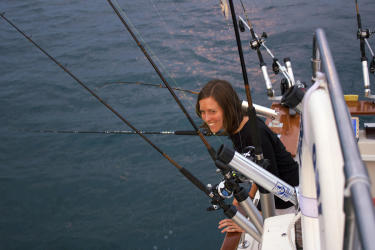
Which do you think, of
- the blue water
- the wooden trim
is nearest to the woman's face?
the wooden trim

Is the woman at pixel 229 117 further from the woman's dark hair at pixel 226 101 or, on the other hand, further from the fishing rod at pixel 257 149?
the fishing rod at pixel 257 149

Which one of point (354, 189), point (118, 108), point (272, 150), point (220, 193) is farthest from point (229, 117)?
point (118, 108)

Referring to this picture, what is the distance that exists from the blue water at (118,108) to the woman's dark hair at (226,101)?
3154 millimetres

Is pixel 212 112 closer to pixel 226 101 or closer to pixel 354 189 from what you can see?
pixel 226 101

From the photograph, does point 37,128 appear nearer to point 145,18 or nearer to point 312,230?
point 145,18

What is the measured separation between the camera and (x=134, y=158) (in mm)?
6320

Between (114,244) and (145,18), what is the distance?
813cm

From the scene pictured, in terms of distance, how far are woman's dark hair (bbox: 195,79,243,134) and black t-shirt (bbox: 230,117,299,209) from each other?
0.16ft

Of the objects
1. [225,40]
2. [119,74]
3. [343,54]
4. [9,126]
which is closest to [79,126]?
[9,126]

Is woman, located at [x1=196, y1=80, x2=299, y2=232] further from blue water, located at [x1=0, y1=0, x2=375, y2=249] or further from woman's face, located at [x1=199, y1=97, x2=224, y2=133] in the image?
blue water, located at [x1=0, y1=0, x2=375, y2=249]

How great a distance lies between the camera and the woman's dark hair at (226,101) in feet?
6.20

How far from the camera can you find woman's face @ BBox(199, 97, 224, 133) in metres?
1.89

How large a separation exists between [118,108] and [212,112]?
5.70 m

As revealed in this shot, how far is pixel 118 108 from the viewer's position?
745 cm
